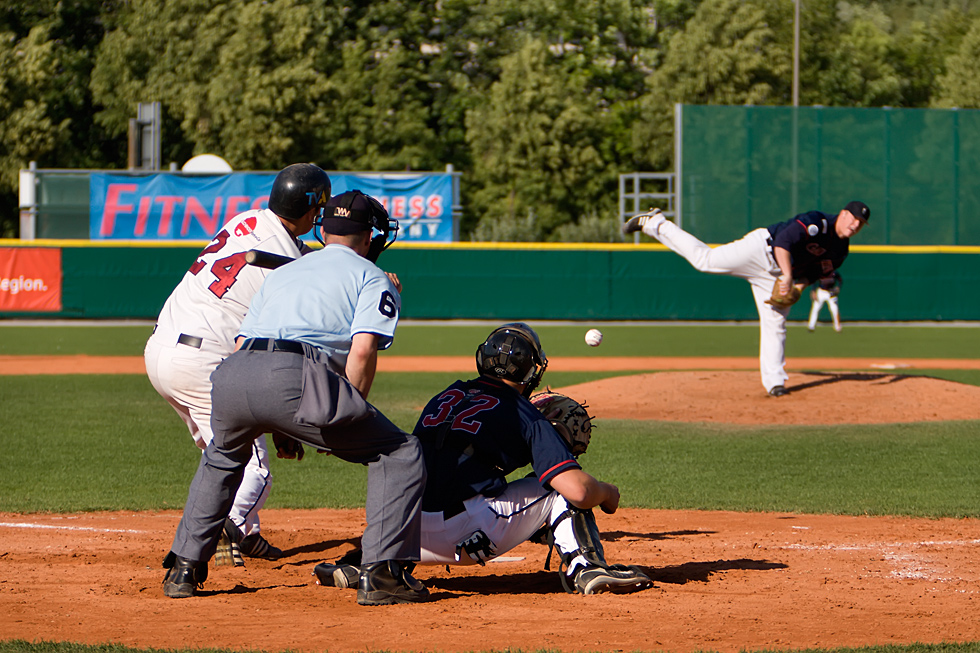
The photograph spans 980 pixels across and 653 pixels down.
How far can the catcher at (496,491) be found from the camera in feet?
14.8

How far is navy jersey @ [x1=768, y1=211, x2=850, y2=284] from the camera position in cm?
1077

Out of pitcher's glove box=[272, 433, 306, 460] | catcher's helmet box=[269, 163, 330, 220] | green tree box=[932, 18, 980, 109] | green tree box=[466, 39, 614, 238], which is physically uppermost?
green tree box=[932, 18, 980, 109]

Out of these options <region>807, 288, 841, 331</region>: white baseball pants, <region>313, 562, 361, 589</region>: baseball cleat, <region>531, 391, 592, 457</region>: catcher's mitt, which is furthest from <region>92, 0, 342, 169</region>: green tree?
<region>313, 562, 361, 589</region>: baseball cleat

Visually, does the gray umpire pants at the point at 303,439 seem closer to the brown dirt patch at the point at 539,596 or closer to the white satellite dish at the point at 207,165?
the brown dirt patch at the point at 539,596

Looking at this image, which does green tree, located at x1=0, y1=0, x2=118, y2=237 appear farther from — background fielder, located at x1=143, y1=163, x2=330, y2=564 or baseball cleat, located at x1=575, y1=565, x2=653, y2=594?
baseball cleat, located at x1=575, y1=565, x2=653, y2=594

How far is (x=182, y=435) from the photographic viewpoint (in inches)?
393

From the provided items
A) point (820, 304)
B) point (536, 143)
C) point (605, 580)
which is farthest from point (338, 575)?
point (536, 143)

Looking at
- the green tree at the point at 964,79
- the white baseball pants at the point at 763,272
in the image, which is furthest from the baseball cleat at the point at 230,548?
the green tree at the point at 964,79

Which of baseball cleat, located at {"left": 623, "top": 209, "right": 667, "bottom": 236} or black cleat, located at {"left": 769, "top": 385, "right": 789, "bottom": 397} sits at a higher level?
baseball cleat, located at {"left": 623, "top": 209, "right": 667, "bottom": 236}

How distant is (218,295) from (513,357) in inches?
58.4

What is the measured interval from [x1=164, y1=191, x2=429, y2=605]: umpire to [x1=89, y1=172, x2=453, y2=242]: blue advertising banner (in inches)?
857

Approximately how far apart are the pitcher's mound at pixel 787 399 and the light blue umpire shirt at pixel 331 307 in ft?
21.9

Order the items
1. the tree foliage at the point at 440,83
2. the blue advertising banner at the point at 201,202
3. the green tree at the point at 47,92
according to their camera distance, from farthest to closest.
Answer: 1. the tree foliage at the point at 440,83
2. the green tree at the point at 47,92
3. the blue advertising banner at the point at 201,202

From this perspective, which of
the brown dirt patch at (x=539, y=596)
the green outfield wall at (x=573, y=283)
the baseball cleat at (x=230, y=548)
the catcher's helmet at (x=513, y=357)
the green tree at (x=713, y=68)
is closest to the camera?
the brown dirt patch at (x=539, y=596)
